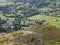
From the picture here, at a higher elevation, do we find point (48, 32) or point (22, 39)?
point (22, 39)

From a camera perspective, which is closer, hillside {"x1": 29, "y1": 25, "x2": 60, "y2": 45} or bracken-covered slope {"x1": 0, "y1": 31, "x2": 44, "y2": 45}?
bracken-covered slope {"x1": 0, "y1": 31, "x2": 44, "y2": 45}

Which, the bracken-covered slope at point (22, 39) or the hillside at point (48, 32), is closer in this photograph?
the bracken-covered slope at point (22, 39)

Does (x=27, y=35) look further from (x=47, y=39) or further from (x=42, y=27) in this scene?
(x=42, y=27)

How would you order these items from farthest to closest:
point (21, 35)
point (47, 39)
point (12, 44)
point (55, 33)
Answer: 1. point (55, 33)
2. point (47, 39)
3. point (21, 35)
4. point (12, 44)

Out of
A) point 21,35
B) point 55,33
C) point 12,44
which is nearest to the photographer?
point 12,44

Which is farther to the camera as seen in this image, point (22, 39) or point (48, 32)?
point (48, 32)

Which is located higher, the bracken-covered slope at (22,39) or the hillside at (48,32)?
the bracken-covered slope at (22,39)

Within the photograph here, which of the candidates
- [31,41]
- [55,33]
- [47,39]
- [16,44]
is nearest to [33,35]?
[31,41]

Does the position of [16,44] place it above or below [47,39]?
above

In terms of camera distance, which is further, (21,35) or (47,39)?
(47,39)

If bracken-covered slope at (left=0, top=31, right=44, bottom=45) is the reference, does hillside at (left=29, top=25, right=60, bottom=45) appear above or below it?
below
